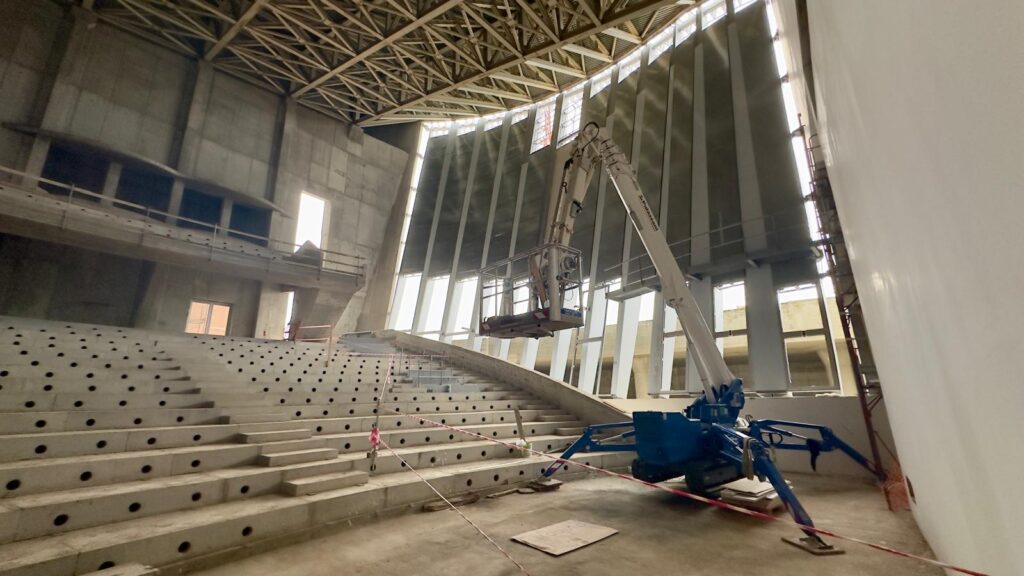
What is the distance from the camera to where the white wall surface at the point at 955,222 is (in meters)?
0.91

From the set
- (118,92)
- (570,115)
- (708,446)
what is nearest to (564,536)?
(708,446)

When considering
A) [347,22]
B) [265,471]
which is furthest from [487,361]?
[347,22]

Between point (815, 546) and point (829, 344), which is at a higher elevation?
point (829, 344)

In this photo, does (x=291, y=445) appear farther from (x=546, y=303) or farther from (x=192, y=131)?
(x=192, y=131)

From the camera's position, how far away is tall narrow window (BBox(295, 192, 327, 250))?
19.1 meters

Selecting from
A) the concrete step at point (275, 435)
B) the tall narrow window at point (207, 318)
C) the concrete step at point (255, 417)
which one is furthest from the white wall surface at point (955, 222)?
the tall narrow window at point (207, 318)

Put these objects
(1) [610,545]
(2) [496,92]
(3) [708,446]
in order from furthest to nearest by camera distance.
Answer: (2) [496,92], (3) [708,446], (1) [610,545]

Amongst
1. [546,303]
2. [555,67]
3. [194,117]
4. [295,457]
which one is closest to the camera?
[295,457]

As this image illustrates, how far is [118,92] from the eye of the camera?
15258mm

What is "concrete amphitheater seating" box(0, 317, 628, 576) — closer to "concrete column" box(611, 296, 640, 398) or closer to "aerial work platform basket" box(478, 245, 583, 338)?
"aerial work platform basket" box(478, 245, 583, 338)

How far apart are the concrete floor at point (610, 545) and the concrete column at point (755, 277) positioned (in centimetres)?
437

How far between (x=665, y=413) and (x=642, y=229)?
2.90 m

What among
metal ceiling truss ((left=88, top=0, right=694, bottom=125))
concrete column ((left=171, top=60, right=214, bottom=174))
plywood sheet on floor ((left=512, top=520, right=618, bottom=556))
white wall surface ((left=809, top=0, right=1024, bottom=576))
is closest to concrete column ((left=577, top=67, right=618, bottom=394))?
metal ceiling truss ((left=88, top=0, right=694, bottom=125))

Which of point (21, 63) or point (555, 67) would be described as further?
point (555, 67)
